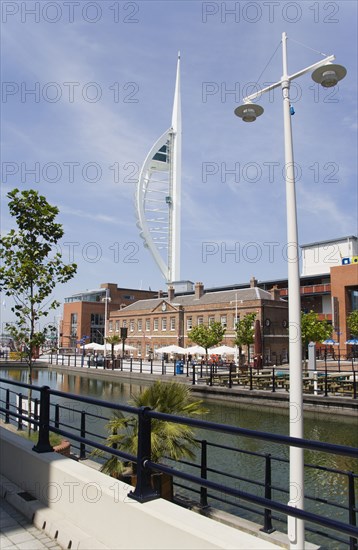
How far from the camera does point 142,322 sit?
7250cm

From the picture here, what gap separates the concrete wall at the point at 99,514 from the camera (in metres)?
2.89

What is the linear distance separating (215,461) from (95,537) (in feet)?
31.7

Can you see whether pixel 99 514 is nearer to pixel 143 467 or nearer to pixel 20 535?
pixel 143 467

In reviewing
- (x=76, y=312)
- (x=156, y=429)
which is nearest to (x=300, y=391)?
(x=156, y=429)

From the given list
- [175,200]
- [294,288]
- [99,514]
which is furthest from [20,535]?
[175,200]

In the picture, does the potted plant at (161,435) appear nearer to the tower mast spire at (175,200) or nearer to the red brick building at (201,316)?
the red brick building at (201,316)

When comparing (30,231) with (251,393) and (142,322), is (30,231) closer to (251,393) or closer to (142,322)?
(251,393)

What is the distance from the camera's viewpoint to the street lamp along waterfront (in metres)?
5.36

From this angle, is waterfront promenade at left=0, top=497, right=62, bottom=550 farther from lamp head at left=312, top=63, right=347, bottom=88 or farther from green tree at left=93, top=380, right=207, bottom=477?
lamp head at left=312, top=63, right=347, bottom=88

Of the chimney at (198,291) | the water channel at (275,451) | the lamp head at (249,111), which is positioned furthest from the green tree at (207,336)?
the lamp head at (249,111)

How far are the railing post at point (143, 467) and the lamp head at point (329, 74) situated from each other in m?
5.53

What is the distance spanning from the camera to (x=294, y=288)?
19.6ft

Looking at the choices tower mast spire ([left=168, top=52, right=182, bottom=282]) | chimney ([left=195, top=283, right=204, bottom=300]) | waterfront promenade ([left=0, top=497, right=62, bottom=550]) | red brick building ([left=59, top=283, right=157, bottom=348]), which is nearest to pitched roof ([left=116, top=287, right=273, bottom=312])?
chimney ([left=195, top=283, right=204, bottom=300])

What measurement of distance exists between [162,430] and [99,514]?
332 cm
